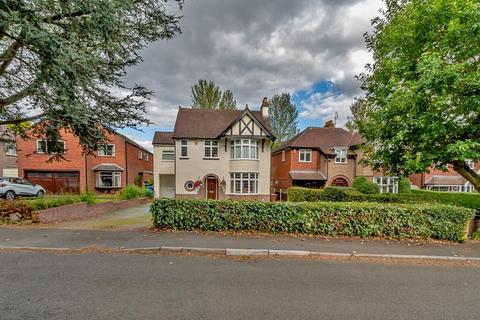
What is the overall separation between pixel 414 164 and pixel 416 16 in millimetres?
5792

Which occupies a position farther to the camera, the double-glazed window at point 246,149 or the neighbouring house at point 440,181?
the neighbouring house at point 440,181

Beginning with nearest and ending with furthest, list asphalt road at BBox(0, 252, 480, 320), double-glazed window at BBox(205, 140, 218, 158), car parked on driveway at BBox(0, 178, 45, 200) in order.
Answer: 1. asphalt road at BBox(0, 252, 480, 320)
2. car parked on driveway at BBox(0, 178, 45, 200)
3. double-glazed window at BBox(205, 140, 218, 158)

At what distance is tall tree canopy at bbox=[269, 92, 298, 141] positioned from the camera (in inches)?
1642

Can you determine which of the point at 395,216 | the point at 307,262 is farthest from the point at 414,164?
the point at 307,262

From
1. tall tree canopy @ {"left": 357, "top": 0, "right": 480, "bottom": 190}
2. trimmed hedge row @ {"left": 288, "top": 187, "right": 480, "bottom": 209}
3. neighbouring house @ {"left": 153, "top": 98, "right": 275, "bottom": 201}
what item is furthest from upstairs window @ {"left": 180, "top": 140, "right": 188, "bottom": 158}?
tall tree canopy @ {"left": 357, "top": 0, "right": 480, "bottom": 190}

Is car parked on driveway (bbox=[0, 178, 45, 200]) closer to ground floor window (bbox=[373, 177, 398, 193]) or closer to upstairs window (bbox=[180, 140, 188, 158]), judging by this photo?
upstairs window (bbox=[180, 140, 188, 158])

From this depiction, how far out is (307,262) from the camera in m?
5.71

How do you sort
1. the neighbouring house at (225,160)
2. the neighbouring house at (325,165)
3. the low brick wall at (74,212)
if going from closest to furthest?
the low brick wall at (74,212)
the neighbouring house at (225,160)
the neighbouring house at (325,165)

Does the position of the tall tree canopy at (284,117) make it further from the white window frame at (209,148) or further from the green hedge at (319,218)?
the green hedge at (319,218)

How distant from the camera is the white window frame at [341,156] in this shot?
22.4m

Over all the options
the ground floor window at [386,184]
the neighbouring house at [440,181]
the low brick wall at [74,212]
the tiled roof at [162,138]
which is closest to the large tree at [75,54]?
the low brick wall at [74,212]

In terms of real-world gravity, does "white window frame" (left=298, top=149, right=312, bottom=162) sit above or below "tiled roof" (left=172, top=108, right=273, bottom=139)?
below

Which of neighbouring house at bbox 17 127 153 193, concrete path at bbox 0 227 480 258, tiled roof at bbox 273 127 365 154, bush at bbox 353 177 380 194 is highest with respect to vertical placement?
tiled roof at bbox 273 127 365 154

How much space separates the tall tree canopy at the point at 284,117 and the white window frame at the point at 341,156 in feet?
63.6
